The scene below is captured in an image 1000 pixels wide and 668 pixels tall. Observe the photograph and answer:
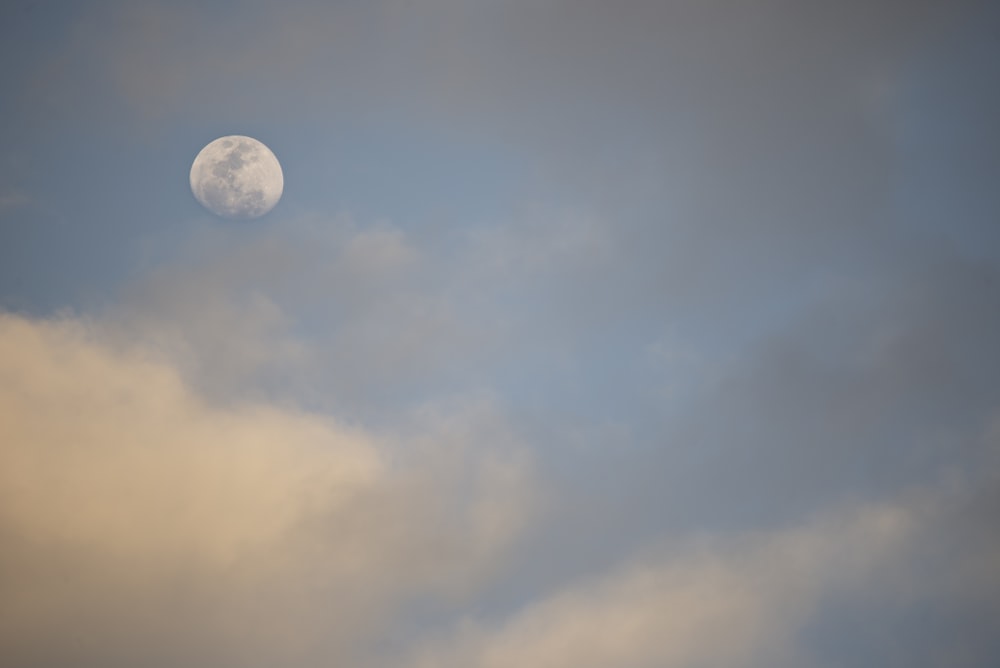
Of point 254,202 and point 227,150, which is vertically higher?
point 227,150

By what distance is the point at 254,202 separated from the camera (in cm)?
6588

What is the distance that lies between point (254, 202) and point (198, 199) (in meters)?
5.06

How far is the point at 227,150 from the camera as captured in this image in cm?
6550

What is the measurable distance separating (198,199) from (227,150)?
5.51 m

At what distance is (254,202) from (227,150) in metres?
5.53

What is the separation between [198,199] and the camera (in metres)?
64.8
